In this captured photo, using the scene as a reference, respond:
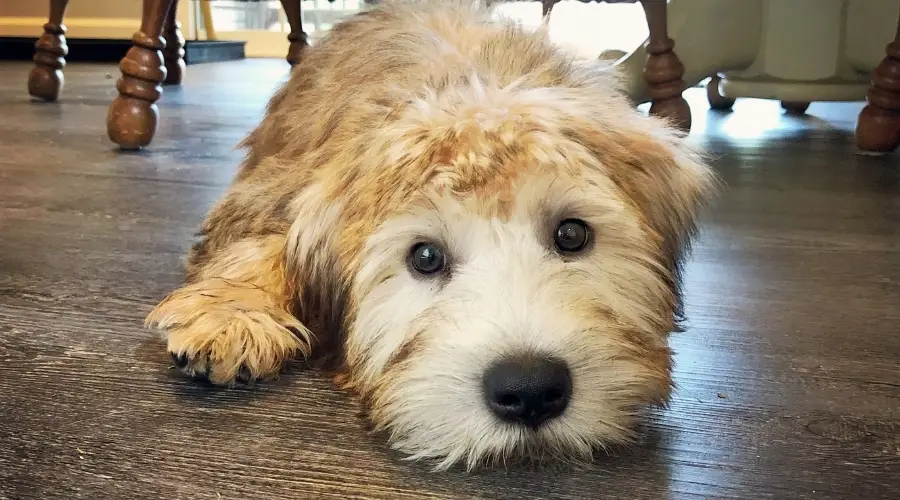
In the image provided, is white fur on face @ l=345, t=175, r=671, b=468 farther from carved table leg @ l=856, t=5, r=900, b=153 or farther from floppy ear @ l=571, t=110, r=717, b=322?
carved table leg @ l=856, t=5, r=900, b=153

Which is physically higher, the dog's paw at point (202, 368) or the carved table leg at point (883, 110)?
the dog's paw at point (202, 368)

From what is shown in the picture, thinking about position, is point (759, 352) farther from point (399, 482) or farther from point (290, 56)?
point (290, 56)

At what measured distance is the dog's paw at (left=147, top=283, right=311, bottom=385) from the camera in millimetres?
1249

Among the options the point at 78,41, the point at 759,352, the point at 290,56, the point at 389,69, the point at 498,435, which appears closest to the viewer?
the point at 498,435

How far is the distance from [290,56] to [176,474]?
13.6ft

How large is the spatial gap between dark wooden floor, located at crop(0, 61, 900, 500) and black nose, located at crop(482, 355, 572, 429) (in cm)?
8

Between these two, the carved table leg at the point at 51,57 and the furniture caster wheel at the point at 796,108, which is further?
the furniture caster wheel at the point at 796,108

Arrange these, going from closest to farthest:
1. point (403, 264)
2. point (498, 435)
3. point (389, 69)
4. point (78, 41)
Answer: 1. point (498, 435)
2. point (403, 264)
3. point (389, 69)
4. point (78, 41)

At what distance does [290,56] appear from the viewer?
191 inches

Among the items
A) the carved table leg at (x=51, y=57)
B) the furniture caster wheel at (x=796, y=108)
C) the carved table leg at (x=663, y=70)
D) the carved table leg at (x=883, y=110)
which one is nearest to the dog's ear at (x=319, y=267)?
the carved table leg at (x=663, y=70)

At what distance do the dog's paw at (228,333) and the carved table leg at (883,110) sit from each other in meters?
2.72

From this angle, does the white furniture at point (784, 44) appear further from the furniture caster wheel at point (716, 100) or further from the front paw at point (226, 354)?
the front paw at point (226, 354)

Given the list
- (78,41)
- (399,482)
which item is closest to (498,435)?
(399,482)

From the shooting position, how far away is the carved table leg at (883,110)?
317 cm
